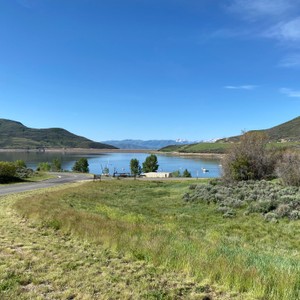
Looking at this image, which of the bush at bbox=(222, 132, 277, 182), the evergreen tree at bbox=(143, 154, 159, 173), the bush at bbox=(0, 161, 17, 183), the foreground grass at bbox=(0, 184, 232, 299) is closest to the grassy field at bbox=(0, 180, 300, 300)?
the foreground grass at bbox=(0, 184, 232, 299)

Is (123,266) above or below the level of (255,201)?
above

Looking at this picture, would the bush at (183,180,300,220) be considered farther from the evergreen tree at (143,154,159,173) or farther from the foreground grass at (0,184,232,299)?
the evergreen tree at (143,154,159,173)

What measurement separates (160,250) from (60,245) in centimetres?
284

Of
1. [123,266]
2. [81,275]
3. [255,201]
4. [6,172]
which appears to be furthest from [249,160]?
[81,275]

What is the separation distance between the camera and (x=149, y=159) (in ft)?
297

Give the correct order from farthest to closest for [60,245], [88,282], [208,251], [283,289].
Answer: [60,245] < [208,251] < [88,282] < [283,289]

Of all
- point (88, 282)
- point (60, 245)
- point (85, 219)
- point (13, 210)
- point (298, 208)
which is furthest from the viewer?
point (298, 208)

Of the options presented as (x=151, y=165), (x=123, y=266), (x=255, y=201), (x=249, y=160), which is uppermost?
(x=249, y=160)

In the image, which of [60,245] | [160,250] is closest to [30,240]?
[60,245]

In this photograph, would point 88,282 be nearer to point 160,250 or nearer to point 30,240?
point 160,250

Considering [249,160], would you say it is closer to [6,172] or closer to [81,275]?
[6,172]

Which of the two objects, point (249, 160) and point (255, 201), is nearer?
point (255, 201)

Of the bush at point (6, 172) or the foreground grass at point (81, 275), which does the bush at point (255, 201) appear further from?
the bush at point (6, 172)

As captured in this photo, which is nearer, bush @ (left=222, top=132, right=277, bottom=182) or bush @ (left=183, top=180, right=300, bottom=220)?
bush @ (left=183, top=180, right=300, bottom=220)
